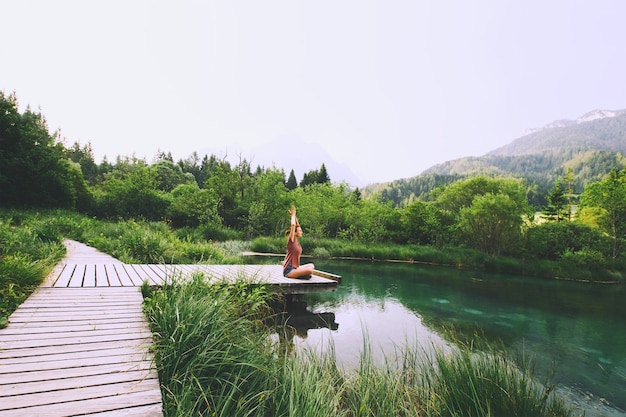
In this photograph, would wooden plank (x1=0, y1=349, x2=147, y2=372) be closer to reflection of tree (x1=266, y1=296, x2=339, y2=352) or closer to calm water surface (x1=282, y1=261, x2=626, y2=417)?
calm water surface (x1=282, y1=261, x2=626, y2=417)

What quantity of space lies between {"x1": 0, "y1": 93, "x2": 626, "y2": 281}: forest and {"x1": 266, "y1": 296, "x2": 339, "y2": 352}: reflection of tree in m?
13.4

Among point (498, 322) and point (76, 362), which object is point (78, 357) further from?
point (498, 322)

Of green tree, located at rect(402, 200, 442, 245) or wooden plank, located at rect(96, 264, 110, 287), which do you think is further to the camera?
green tree, located at rect(402, 200, 442, 245)

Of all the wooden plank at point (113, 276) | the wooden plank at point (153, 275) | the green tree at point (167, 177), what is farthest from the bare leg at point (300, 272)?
the green tree at point (167, 177)

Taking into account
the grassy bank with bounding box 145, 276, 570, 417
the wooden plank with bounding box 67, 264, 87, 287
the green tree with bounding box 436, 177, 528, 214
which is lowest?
the grassy bank with bounding box 145, 276, 570, 417

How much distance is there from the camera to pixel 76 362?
1993mm

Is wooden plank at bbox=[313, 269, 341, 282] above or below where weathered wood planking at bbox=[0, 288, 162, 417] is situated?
below

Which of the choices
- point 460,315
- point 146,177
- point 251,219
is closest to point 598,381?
point 460,315

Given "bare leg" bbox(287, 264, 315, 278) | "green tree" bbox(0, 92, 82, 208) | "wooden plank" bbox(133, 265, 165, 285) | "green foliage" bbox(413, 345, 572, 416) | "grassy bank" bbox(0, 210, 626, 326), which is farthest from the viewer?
"green tree" bbox(0, 92, 82, 208)

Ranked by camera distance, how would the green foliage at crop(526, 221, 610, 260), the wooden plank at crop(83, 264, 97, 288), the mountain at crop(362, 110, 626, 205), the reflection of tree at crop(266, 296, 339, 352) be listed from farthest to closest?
1. the mountain at crop(362, 110, 626, 205)
2. the green foliage at crop(526, 221, 610, 260)
3. the reflection of tree at crop(266, 296, 339, 352)
4. the wooden plank at crop(83, 264, 97, 288)

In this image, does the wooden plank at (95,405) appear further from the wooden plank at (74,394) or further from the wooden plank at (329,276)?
the wooden plank at (329,276)

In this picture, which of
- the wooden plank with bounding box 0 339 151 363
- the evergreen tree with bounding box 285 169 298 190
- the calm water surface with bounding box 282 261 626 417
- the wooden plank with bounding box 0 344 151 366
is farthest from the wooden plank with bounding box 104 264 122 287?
the evergreen tree with bounding box 285 169 298 190

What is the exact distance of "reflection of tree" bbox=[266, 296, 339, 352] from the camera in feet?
17.9

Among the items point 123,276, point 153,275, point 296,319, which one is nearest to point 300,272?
point 296,319
